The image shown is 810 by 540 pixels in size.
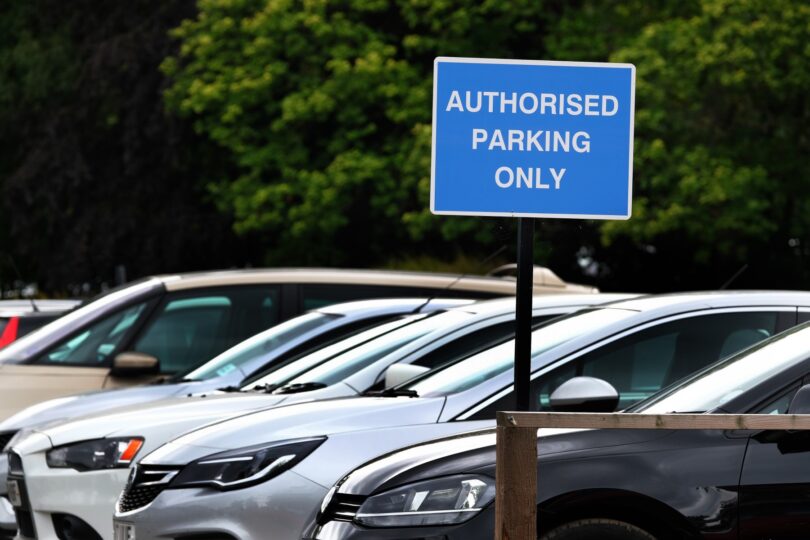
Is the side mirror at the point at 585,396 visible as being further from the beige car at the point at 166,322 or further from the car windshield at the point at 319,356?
the beige car at the point at 166,322

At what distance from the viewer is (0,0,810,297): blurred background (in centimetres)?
3397

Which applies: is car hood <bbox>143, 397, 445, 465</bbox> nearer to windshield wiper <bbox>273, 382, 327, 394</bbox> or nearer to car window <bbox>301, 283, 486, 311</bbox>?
windshield wiper <bbox>273, 382, 327, 394</bbox>

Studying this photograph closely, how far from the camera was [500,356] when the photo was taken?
7062 millimetres

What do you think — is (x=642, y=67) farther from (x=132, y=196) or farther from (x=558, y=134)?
(x=558, y=134)

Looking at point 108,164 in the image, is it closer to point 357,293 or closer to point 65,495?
point 357,293

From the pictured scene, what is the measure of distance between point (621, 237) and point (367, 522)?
33.0 meters

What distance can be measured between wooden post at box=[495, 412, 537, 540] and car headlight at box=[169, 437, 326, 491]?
2062 mm

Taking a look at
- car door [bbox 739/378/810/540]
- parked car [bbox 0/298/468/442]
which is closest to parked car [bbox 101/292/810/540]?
car door [bbox 739/378/810/540]

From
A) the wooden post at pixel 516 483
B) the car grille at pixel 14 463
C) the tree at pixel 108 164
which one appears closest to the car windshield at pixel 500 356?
the wooden post at pixel 516 483

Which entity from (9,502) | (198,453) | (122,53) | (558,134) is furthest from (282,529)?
(122,53)

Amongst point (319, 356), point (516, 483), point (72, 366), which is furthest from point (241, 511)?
point (72, 366)

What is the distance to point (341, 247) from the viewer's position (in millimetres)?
38812

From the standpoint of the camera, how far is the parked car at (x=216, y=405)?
805 cm

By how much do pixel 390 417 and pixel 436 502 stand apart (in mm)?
1674
